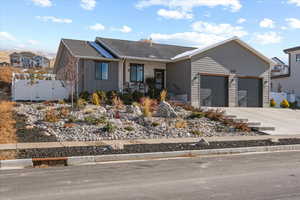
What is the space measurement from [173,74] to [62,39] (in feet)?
30.3

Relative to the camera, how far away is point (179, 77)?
24391 millimetres

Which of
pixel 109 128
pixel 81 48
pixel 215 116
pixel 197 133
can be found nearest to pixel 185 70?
pixel 215 116

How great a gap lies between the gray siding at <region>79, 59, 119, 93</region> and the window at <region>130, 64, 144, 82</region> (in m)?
1.48

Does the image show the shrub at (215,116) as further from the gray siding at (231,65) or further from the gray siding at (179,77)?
the gray siding at (179,77)

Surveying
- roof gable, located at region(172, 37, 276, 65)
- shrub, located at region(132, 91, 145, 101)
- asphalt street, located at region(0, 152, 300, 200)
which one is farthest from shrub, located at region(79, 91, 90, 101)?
asphalt street, located at region(0, 152, 300, 200)

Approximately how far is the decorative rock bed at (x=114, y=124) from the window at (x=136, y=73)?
6.19 metres

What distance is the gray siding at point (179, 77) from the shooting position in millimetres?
23531

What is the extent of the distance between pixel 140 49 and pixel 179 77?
13.6 ft

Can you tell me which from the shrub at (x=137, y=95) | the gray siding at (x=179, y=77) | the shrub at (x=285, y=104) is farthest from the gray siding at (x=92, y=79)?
the shrub at (x=285, y=104)

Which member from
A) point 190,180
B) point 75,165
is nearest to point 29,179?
point 75,165

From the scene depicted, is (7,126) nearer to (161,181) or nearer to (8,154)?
(8,154)

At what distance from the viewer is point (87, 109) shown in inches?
696

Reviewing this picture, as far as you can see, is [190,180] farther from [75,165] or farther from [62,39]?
[62,39]

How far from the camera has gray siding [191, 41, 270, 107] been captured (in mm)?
23547
